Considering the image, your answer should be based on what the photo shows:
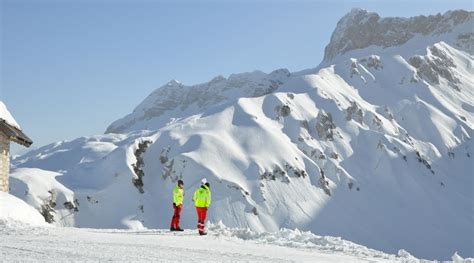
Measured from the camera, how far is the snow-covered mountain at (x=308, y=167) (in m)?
57.1

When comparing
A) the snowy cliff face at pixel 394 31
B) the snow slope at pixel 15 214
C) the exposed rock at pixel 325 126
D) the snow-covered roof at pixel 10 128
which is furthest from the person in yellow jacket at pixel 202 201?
the snowy cliff face at pixel 394 31

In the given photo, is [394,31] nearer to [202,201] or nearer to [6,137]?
[6,137]

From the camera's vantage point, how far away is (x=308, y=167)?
7100cm

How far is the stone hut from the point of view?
2106 centimetres

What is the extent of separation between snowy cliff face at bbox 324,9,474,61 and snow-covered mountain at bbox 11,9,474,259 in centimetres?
4828

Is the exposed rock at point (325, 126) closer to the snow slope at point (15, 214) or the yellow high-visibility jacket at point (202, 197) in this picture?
the yellow high-visibility jacket at point (202, 197)

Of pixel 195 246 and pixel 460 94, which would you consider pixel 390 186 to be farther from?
pixel 195 246

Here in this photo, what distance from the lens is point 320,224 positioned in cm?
6241

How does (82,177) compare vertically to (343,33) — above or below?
below

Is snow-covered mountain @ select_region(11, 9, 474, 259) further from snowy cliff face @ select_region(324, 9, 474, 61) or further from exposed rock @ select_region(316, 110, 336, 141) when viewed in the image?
snowy cliff face @ select_region(324, 9, 474, 61)

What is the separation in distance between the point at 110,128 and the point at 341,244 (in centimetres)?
17772

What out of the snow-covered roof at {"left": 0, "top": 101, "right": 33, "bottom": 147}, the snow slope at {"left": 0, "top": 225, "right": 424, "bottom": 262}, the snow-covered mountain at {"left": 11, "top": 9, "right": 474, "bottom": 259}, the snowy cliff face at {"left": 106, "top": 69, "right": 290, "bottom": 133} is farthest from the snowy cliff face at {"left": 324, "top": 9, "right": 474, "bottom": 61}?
the snow slope at {"left": 0, "top": 225, "right": 424, "bottom": 262}

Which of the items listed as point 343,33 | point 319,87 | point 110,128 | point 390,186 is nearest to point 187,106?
point 110,128

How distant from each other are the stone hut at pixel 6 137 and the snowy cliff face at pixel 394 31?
5636 inches
